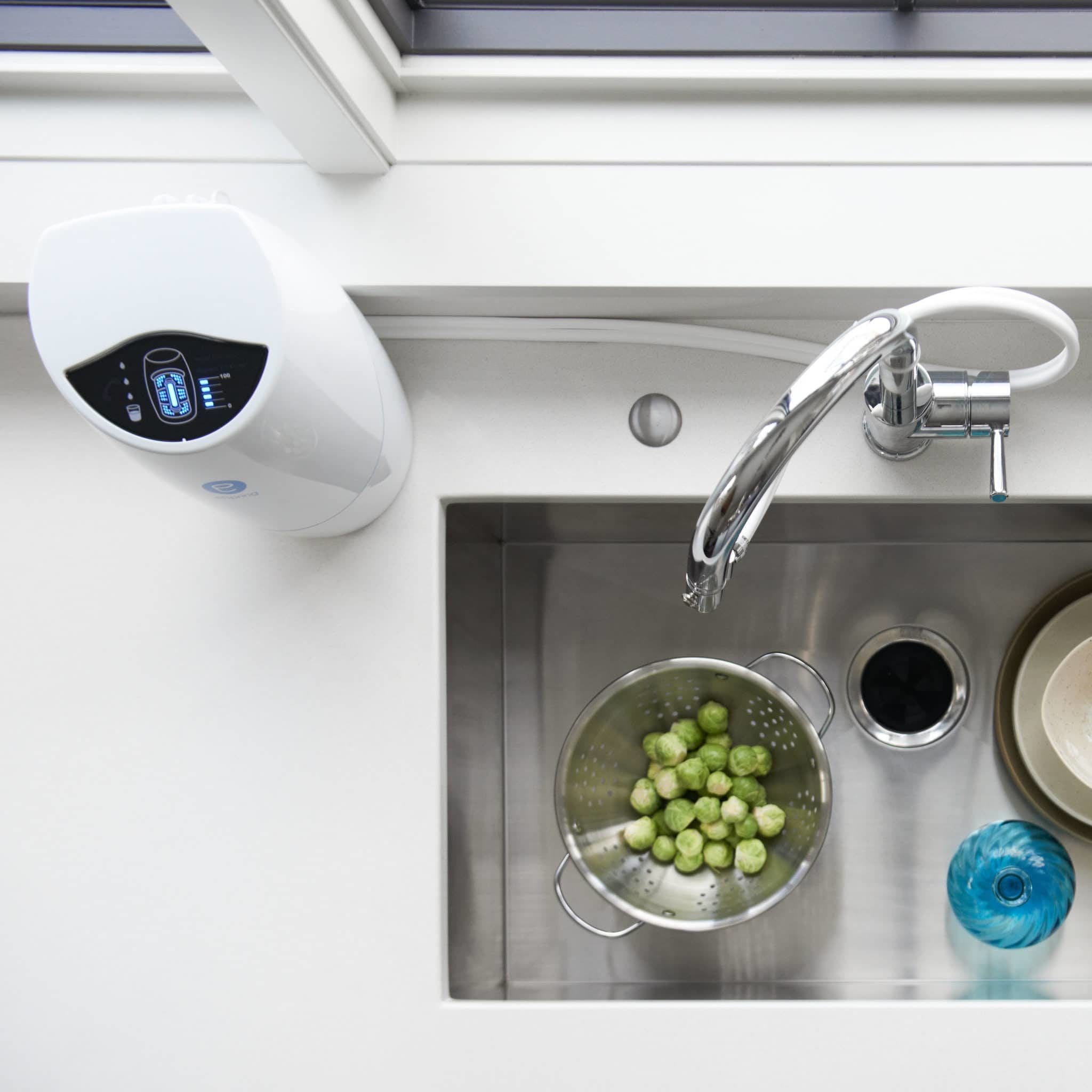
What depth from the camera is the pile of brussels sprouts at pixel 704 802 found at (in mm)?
1065

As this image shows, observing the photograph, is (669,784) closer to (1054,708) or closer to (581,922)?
(581,922)

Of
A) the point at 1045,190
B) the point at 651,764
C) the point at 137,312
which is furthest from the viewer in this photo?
the point at 651,764

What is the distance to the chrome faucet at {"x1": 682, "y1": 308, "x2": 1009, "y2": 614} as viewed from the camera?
62cm

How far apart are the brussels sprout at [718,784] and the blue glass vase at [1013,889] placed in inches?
13.4

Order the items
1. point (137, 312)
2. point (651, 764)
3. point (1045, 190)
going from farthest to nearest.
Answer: point (651, 764) < point (1045, 190) < point (137, 312)

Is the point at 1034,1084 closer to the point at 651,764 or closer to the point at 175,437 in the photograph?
the point at 651,764

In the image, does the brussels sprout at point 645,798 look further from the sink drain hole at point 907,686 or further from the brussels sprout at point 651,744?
the sink drain hole at point 907,686

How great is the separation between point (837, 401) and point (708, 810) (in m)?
0.62

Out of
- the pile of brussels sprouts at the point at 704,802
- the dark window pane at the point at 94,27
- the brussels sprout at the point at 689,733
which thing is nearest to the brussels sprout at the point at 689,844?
the pile of brussels sprouts at the point at 704,802

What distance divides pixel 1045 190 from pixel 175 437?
82 centimetres

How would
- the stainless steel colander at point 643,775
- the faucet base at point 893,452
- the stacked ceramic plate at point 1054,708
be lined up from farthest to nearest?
the stacked ceramic plate at point 1054,708 → the stainless steel colander at point 643,775 → the faucet base at point 893,452

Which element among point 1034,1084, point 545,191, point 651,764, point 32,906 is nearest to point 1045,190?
point 545,191

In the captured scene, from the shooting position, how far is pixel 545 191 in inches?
33.9

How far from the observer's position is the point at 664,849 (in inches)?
42.2
